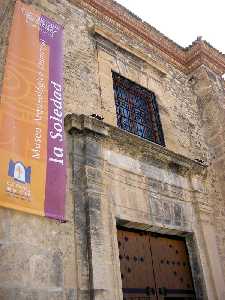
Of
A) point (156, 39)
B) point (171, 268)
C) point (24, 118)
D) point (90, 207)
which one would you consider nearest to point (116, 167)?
point (90, 207)

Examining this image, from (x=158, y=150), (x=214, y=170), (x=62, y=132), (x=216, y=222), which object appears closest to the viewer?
(x=62, y=132)

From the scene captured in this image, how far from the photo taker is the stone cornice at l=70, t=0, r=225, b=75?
684cm

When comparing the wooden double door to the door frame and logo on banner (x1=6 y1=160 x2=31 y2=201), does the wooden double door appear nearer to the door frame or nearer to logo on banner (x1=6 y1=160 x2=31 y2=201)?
the door frame

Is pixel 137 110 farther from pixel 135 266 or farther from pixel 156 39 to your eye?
pixel 135 266

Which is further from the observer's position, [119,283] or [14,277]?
[119,283]

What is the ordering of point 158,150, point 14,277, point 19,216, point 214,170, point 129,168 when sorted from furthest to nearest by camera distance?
1. point 214,170
2. point 158,150
3. point 129,168
4. point 19,216
5. point 14,277

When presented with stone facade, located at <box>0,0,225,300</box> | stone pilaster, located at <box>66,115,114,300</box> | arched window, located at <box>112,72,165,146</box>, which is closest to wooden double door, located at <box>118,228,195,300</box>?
stone facade, located at <box>0,0,225,300</box>

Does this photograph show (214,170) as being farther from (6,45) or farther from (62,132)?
(6,45)

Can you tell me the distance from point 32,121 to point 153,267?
100.0 inches

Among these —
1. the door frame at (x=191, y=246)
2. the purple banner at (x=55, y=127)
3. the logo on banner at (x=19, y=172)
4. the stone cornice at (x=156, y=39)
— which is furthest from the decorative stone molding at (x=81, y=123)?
the stone cornice at (x=156, y=39)

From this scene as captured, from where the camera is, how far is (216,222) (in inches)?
243

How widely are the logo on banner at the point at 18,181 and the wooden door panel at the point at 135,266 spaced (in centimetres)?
166

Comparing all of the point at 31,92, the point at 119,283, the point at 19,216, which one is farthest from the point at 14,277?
the point at 31,92

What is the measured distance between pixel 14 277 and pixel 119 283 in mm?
1351
